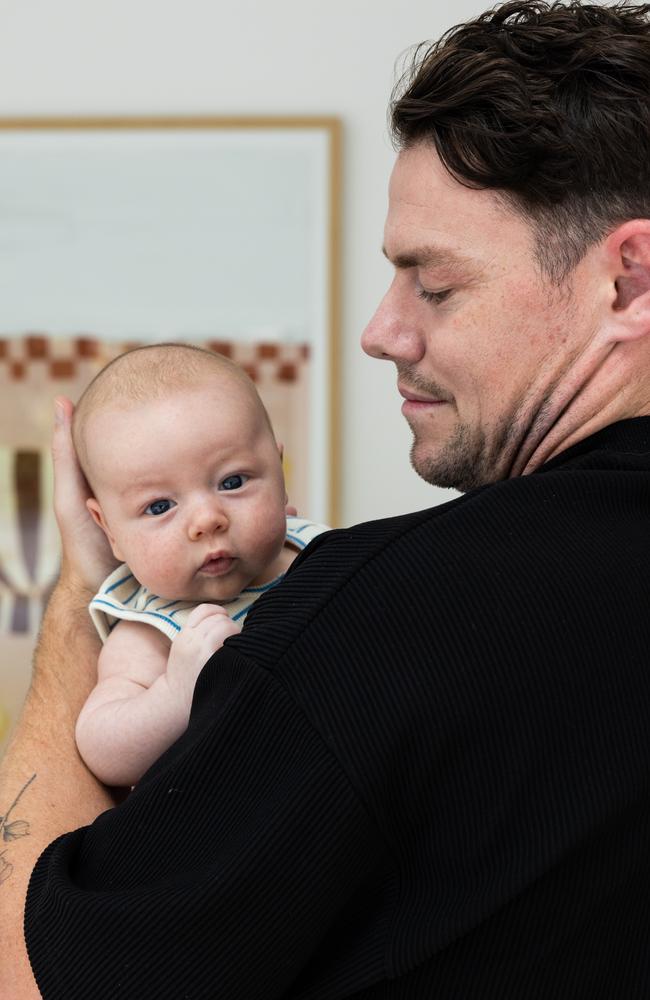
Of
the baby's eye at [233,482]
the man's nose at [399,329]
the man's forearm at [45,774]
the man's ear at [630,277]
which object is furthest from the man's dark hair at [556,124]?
the man's forearm at [45,774]

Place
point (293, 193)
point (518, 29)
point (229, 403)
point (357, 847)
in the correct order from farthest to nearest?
point (293, 193) < point (229, 403) < point (518, 29) < point (357, 847)

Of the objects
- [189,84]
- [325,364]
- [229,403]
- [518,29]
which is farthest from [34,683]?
[189,84]

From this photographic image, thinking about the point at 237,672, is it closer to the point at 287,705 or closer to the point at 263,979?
the point at 287,705

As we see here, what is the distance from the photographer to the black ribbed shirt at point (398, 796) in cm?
77

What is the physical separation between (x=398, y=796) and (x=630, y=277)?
557 mm

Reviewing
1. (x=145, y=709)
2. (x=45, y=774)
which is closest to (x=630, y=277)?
(x=145, y=709)

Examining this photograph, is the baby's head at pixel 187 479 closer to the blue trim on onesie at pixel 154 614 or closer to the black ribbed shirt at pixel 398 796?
the blue trim on onesie at pixel 154 614

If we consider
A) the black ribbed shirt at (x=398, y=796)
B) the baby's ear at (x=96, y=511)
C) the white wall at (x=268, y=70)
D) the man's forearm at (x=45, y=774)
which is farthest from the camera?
the white wall at (x=268, y=70)

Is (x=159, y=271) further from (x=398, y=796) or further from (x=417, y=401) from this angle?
(x=398, y=796)

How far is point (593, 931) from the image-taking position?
0.85 m

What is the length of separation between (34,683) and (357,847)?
2.20ft

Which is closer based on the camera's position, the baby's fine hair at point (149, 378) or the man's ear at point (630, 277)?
the man's ear at point (630, 277)

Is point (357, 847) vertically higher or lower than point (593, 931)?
higher

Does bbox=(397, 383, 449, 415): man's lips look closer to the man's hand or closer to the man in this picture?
the man
